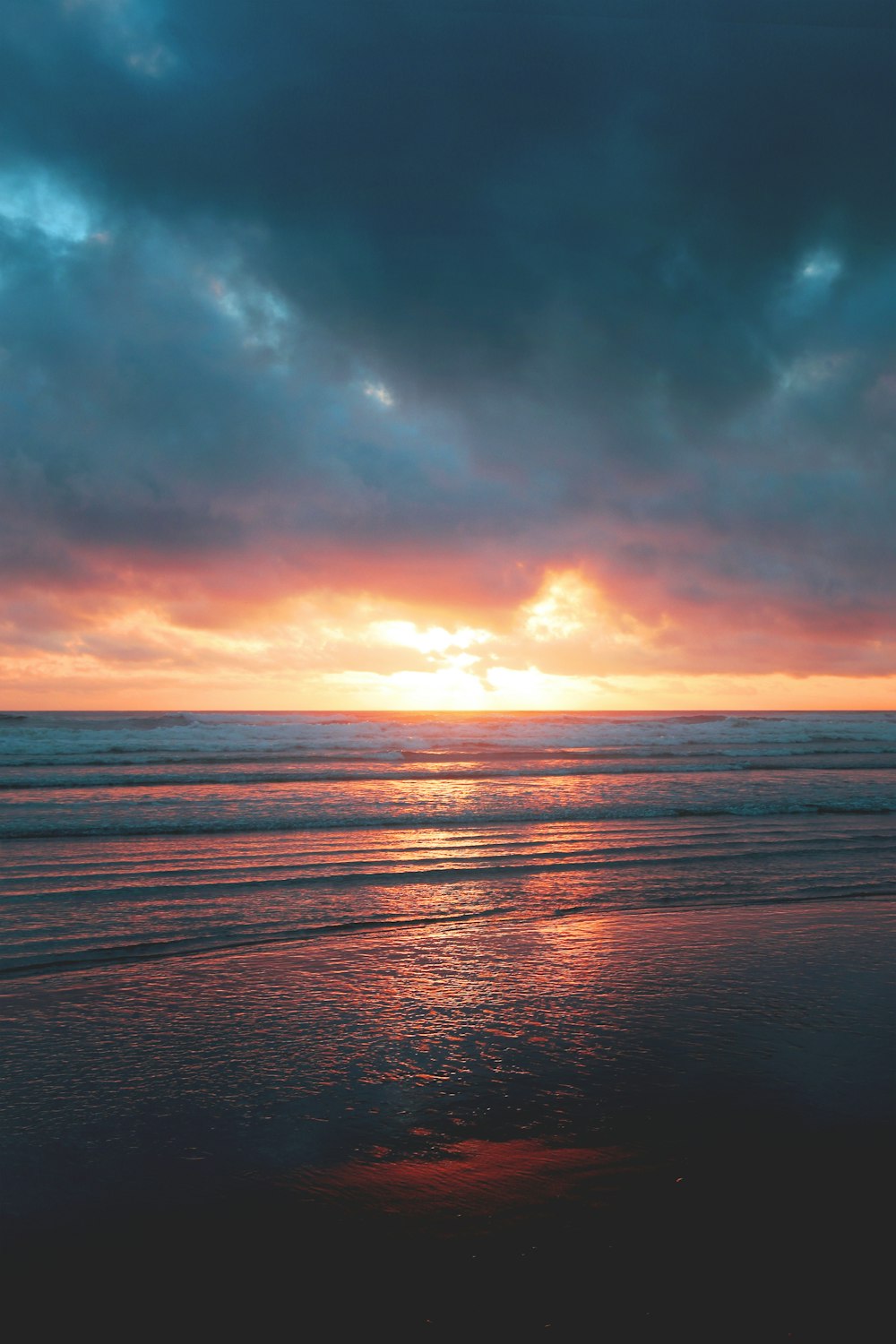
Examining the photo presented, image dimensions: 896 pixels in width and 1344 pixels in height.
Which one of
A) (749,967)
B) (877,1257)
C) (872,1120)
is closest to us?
(877,1257)

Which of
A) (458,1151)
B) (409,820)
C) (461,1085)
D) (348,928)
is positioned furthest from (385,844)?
(458,1151)

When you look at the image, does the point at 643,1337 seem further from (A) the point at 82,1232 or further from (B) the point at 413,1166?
(A) the point at 82,1232

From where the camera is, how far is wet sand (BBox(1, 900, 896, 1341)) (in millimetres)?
2447

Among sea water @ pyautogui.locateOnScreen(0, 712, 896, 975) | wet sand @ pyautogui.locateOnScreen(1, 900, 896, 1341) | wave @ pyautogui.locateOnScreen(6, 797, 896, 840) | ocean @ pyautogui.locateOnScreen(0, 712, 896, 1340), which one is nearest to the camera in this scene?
wet sand @ pyautogui.locateOnScreen(1, 900, 896, 1341)

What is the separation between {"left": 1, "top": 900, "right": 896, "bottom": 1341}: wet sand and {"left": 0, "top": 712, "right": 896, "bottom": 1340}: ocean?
0.02 meters

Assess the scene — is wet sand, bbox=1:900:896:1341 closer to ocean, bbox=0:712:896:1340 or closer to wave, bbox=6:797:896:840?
ocean, bbox=0:712:896:1340

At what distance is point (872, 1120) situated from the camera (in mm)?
3553

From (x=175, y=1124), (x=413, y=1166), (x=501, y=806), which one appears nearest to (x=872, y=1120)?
(x=413, y=1166)

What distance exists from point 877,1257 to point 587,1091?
1.51 m

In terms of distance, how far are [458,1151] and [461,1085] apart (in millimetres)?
660

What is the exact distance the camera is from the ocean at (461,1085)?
8.45 ft

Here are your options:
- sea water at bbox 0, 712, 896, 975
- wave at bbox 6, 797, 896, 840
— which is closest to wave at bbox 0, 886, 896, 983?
sea water at bbox 0, 712, 896, 975

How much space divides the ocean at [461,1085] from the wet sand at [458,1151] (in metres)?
0.02

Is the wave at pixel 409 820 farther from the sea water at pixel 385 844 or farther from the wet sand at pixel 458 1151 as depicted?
the wet sand at pixel 458 1151
